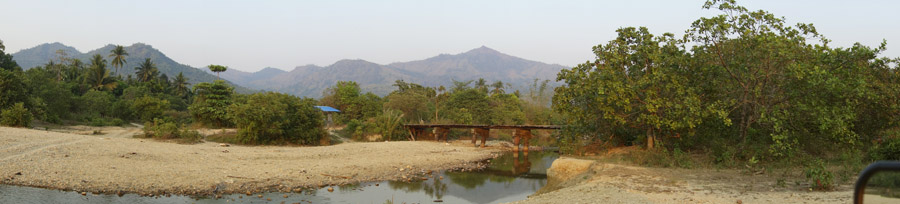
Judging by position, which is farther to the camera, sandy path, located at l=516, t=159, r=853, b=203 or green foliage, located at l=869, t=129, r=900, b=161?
green foliage, located at l=869, t=129, r=900, b=161

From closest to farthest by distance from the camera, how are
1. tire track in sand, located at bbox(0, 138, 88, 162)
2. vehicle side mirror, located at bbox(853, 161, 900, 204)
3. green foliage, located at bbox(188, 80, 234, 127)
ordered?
vehicle side mirror, located at bbox(853, 161, 900, 204) → tire track in sand, located at bbox(0, 138, 88, 162) → green foliage, located at bbox(188, 80, 234, 127)

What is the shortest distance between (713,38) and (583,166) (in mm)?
5807

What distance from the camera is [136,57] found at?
18812 centimetres

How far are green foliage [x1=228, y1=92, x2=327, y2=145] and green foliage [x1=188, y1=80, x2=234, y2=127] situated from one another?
5.69 m

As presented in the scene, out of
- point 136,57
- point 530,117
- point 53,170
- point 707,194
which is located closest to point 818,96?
point 707,194

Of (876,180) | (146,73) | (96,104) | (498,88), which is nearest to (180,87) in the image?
(146,73)

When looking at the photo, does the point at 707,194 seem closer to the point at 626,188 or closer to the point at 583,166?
the point at 626,188

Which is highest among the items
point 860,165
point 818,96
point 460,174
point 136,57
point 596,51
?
point 136,57

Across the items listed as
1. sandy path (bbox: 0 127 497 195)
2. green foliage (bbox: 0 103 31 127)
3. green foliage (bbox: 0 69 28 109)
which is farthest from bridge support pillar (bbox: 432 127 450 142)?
green foliage (bbox: 0 69 28 109)

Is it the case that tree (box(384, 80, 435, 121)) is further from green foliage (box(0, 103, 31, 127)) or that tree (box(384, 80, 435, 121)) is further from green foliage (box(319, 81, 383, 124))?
green foliage (box(0, 103, 31, 127))

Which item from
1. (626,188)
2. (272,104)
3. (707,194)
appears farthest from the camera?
(272,104)

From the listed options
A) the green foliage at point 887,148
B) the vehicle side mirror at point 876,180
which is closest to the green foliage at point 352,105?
the green foliage at point 887,148

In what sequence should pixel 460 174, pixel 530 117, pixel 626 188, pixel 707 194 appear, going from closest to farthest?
pixel 707 194
pixel 626 188
pixel 460 174
pixel 530 117

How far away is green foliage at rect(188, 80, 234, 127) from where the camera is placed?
36188 millimetres
